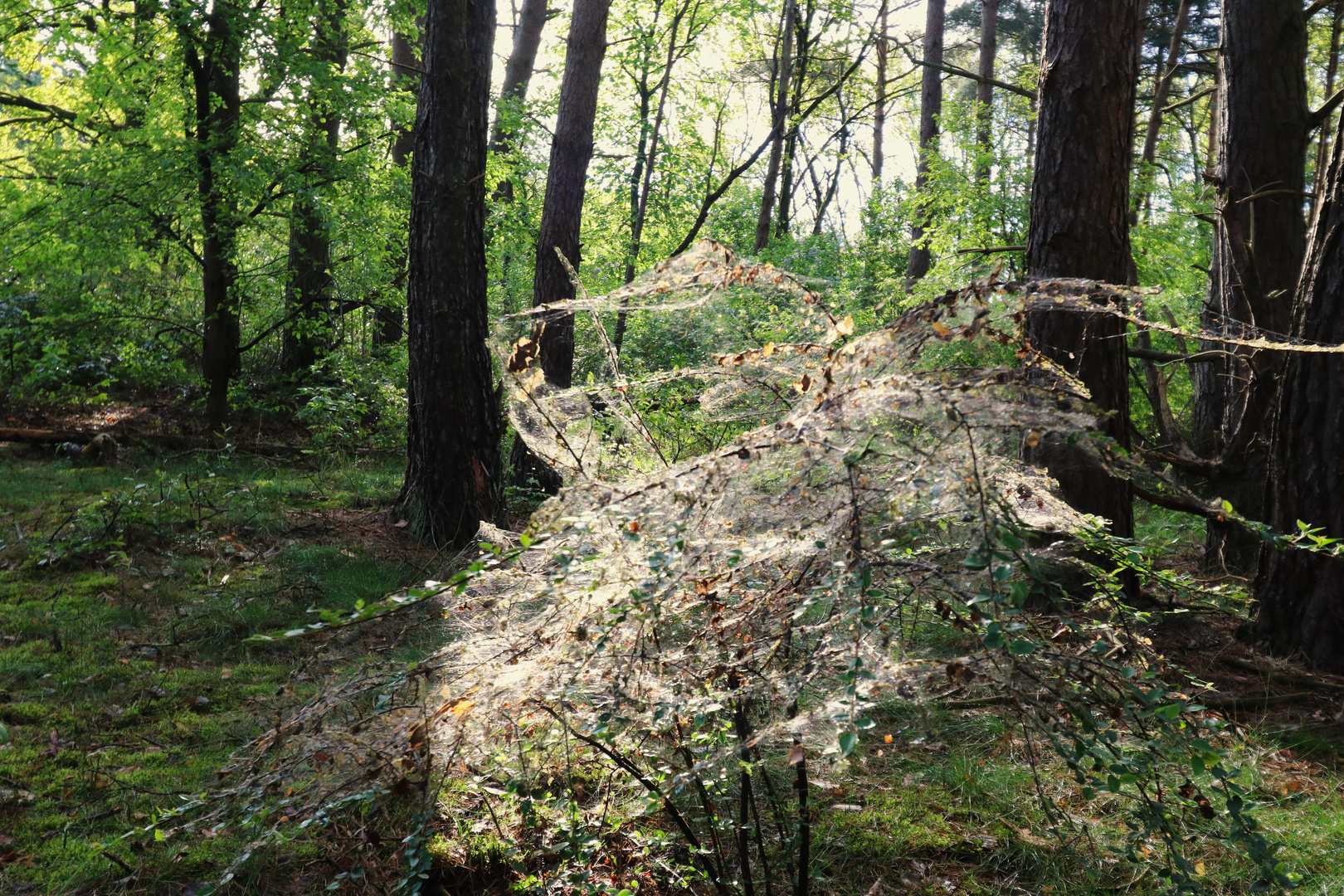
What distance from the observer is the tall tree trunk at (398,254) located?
9.95 meters

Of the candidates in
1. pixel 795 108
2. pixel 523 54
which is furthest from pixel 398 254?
pixel 795 108

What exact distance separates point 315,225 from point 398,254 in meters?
1.01

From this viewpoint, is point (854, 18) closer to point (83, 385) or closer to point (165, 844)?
point (83, 385)

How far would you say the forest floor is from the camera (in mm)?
2584

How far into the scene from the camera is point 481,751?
2096 millimetres

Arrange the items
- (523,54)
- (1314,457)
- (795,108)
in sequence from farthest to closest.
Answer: (523,54)
(795,108)
(1314,457)

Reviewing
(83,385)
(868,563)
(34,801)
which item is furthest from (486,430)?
(83,385)

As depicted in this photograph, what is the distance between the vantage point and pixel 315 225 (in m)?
10.2

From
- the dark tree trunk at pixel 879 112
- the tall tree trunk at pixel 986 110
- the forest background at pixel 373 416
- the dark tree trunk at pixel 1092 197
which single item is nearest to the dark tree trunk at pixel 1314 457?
the forest background at pixel 373 416

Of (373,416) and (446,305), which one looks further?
(373,416)

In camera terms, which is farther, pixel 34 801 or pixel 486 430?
pixel 486 430

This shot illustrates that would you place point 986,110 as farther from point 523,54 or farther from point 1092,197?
point 1092,197

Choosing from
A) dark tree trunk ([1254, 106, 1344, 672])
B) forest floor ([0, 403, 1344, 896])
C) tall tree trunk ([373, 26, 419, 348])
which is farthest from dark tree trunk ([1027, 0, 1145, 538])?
tall tree trunk ([373, 26, 419, 348])

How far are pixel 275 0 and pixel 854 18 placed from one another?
24.5 feet
